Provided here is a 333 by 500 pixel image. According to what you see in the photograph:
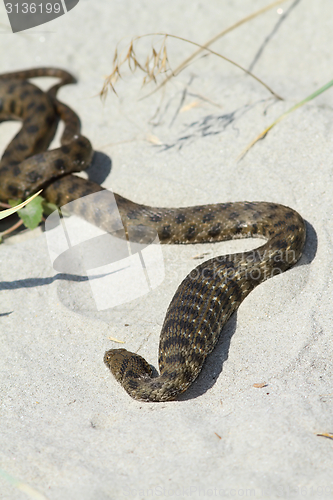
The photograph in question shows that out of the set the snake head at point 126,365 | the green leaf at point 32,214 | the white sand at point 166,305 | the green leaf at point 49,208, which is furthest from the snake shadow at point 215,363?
the green leaf at point 49,208

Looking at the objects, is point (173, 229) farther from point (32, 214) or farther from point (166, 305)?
point (32, 214)

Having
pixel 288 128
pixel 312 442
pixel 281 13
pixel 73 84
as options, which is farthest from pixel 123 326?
pixel 281 13

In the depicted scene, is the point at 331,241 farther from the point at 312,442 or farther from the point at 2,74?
the point at 2,74

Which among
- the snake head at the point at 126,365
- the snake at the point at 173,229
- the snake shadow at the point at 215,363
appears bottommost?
the snake shadow at the point at 215,363

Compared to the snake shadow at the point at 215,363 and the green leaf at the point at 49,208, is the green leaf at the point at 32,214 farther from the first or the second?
the snake shadow at the point at 215,363

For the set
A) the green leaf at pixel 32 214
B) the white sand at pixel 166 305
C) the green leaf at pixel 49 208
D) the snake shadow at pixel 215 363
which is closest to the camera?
the white sand at pixel 166 305

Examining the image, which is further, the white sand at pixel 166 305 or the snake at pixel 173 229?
the snake at pixel 173 229
